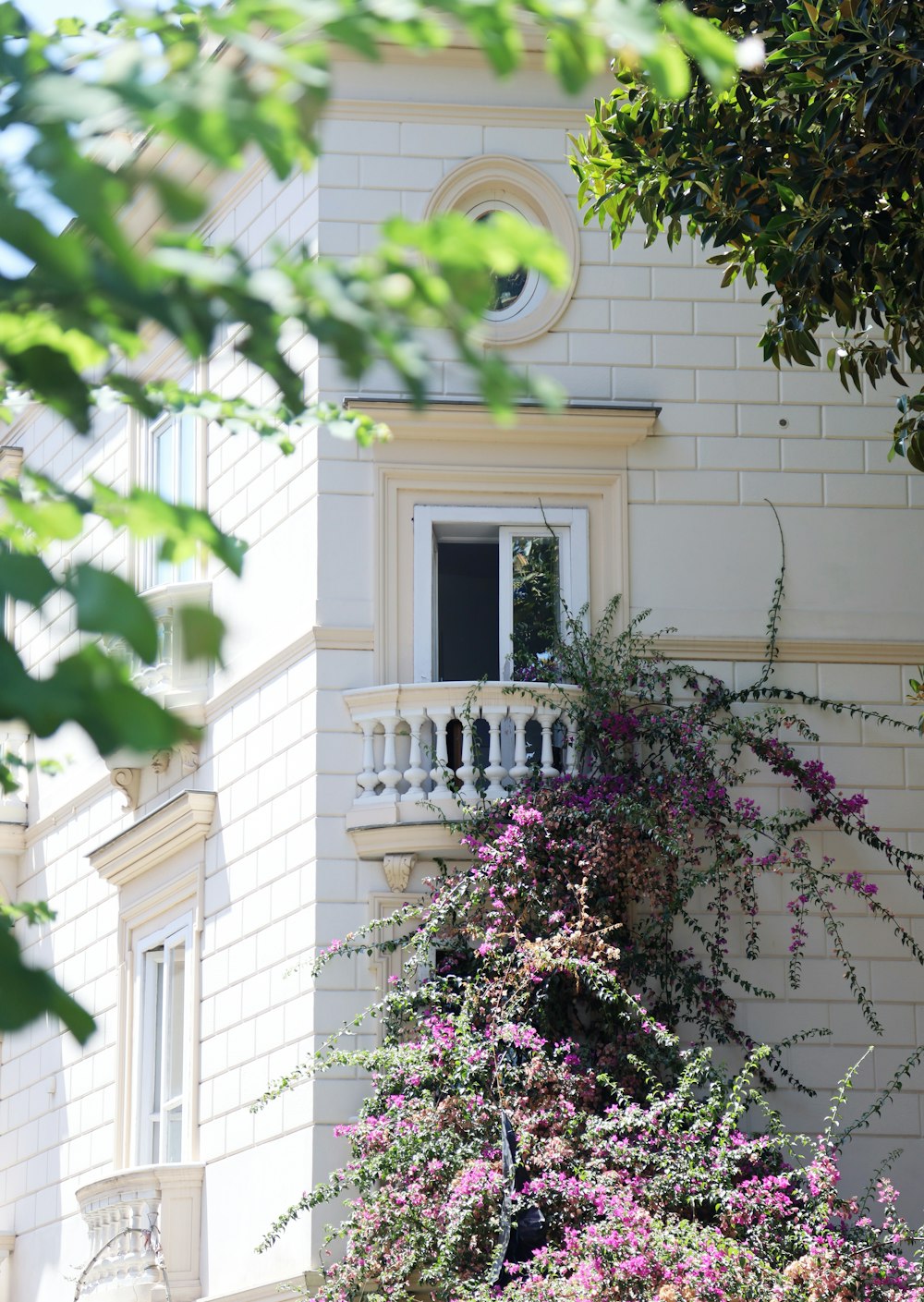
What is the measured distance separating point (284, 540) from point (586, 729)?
267 cm

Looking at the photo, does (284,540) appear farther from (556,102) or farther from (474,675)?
(556,102)

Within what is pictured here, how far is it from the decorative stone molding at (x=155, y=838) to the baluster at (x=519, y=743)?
8.71ft

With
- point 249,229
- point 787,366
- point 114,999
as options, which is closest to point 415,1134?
point 114,999

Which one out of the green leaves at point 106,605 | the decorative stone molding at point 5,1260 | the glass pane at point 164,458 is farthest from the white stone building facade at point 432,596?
the green leaves at point 106,605

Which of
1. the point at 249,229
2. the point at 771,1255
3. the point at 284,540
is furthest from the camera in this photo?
the point at 249,229

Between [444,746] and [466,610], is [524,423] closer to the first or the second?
[466,610]

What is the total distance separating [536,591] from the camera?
1366cm

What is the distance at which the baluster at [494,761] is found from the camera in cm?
1275

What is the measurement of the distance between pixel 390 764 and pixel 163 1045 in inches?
138

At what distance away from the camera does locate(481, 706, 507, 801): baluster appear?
12.8 meters

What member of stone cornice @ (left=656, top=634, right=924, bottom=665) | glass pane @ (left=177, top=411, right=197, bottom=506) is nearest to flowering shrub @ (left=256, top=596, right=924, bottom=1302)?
stone cornice @ (left=656, top=634, right=924, bottom=665)

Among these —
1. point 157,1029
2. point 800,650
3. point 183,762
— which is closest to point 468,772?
point 800,650

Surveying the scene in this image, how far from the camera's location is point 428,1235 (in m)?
11.2

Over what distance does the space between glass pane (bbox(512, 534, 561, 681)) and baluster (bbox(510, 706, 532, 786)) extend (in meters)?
0.73
